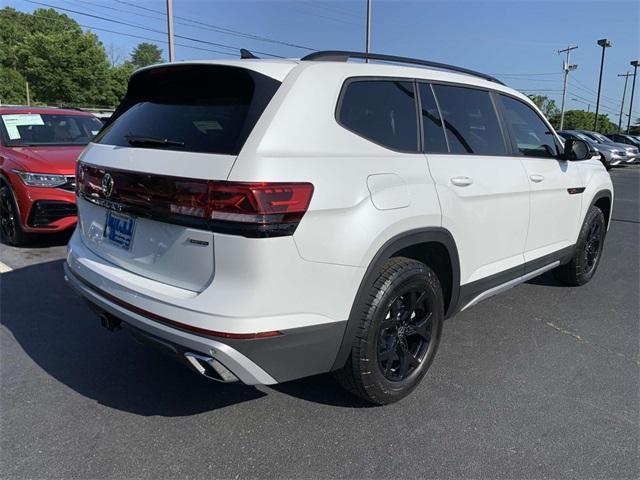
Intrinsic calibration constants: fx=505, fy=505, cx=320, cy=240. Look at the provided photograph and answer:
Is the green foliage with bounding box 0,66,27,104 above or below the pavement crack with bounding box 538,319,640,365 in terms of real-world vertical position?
above

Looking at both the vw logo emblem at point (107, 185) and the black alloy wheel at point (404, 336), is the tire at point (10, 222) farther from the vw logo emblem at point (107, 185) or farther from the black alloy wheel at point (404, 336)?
the black alloy wheel at point (404, 336)

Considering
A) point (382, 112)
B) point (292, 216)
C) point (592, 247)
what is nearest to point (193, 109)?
point (292, 216)

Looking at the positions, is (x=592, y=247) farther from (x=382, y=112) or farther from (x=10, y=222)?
(x=10, y=222)

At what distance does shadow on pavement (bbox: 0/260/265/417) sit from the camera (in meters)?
2.83

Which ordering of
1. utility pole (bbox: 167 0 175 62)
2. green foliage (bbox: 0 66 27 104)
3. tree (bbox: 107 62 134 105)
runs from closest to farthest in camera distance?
1. utility pole (bbox: 167 0 175 62)
2. green foliage (bbox: 0 66 27 104)
3. tree (bbox: 107 62 134 105)

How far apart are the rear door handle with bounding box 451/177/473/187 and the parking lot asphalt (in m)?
1.19

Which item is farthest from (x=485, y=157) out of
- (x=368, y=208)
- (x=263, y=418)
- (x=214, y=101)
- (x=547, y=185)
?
(x=263, y=418)

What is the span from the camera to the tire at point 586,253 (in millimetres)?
4688

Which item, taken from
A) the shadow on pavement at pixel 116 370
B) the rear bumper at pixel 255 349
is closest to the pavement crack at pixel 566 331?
the shadow on pavement at pixel 116 370

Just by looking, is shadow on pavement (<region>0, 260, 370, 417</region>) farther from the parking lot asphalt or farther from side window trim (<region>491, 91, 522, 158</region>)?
side window trim (<region>491, 91, 522, 158</region>)

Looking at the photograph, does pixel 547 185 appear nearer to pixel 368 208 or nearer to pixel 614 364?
pixel 614 364

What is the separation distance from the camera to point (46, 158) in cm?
561

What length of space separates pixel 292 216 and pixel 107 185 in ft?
3.63

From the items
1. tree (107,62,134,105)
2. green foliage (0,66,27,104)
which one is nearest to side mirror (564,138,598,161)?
tree (107,62,134,105)
